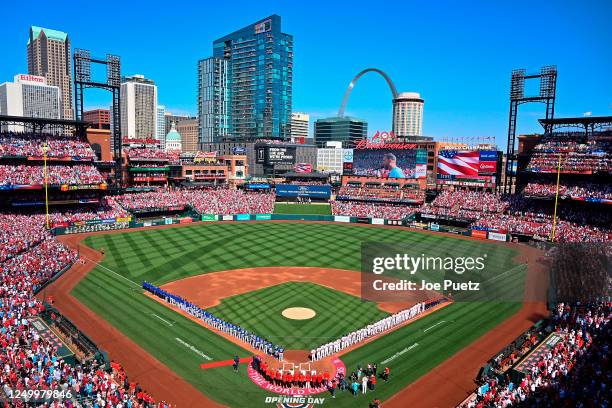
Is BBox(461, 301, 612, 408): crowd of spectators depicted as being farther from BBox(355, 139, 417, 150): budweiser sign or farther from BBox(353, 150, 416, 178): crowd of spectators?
BBox(355, 139, 417, 150): budweiser sign

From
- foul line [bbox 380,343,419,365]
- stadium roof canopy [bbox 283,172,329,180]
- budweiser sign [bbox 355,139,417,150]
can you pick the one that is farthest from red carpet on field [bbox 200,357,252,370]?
stadium roof canopy [bbox 283,172,329,180]

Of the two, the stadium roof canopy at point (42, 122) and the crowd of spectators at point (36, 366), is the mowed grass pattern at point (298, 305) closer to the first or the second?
the crowd of spectators at point (36, 366)

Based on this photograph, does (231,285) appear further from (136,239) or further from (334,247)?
(136,239)

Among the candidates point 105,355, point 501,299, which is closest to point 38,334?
point 105,355

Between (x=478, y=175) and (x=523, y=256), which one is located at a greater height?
(x=478, y=175)

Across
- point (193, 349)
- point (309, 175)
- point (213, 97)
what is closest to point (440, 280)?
point (193, 349)
